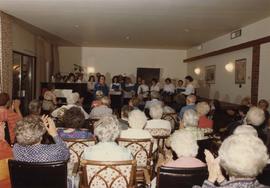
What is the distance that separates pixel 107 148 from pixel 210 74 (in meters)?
10.5

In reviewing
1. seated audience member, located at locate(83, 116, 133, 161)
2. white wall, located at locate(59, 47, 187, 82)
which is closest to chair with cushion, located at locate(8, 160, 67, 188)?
seated audience member, located at locate(83, 116, 133, 161)

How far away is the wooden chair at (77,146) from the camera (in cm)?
349

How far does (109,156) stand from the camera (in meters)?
2.82

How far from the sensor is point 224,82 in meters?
11.5

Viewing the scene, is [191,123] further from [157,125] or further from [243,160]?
[243,160]

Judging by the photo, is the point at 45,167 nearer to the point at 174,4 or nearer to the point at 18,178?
the point at 18,178

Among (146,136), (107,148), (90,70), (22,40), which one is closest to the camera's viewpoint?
(107,148)

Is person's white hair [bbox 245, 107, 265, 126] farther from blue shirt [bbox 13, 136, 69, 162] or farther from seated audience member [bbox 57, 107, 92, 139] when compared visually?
blue shirt [bbox 13, 136, 69, 162]

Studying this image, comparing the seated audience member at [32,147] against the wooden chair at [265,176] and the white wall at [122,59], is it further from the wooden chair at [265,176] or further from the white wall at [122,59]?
the white wall at [122,59]

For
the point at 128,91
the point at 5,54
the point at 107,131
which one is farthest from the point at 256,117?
the point at 128,91

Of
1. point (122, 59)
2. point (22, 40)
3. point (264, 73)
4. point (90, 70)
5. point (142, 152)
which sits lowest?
point (142, 152)

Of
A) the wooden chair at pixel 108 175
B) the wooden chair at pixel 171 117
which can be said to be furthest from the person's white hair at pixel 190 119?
the wooden chair at pixel 171 117

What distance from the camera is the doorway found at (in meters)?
11.3

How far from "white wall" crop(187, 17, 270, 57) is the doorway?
6.17m
